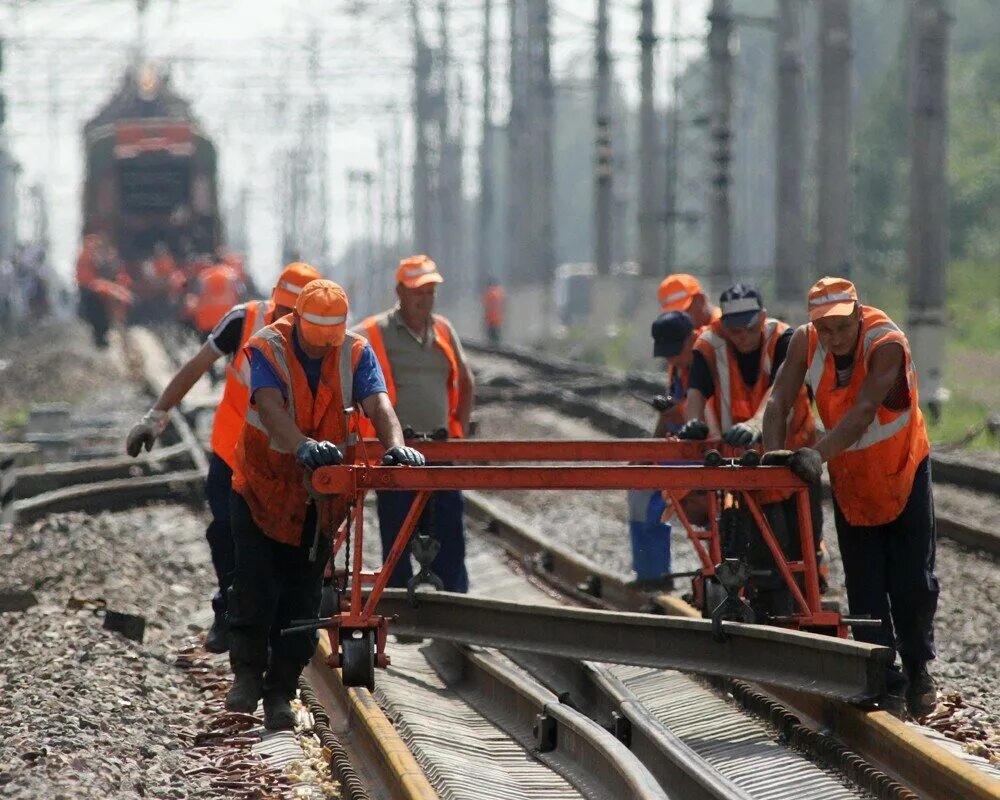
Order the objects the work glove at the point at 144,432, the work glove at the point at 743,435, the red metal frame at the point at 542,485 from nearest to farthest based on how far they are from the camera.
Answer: the red metal frame at the point at 542,485, the work glove at the point at 743,435, the work glove at the point at 144,432

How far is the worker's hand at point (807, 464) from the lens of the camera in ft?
22.9

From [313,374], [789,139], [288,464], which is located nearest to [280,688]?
[288,464]

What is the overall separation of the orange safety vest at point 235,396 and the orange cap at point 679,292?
216 centimetres

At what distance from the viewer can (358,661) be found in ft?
24.0

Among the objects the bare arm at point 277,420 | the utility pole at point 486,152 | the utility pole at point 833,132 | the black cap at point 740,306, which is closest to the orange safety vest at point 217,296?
the utility pole at point 833,132

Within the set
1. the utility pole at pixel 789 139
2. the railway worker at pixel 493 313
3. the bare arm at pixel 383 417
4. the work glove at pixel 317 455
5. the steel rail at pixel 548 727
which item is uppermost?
the utility pole at pixel 789 139

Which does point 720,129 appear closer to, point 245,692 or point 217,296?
point 217,296

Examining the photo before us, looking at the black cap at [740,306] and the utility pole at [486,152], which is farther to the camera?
the utility pole at [486,152]

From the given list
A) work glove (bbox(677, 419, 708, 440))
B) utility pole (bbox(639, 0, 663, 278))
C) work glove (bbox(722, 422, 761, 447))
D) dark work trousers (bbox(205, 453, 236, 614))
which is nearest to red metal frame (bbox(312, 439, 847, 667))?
work glove (bbox(722, 422, 761, 447))

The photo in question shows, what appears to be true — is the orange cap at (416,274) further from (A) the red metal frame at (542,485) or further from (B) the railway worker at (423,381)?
(A) the red metal frame at (542,485)

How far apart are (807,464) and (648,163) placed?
32.5 meters

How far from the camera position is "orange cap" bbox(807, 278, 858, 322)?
697cm

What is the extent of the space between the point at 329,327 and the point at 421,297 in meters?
2.25

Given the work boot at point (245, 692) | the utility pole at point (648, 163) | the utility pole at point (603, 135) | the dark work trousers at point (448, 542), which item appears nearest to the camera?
the work boot at point (245, 692)
